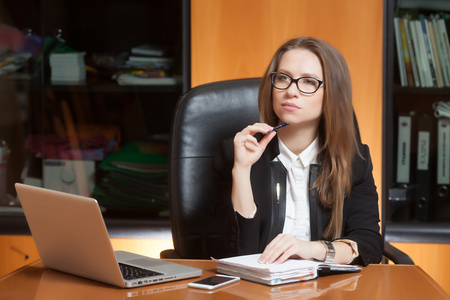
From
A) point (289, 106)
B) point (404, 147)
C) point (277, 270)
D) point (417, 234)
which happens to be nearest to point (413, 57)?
point (404, 147)

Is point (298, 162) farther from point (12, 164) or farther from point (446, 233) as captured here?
point (12, 164)

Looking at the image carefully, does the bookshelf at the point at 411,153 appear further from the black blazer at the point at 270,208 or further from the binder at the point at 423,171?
the black blazer at the point at 270,208

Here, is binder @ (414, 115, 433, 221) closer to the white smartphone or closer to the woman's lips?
the woman's lips

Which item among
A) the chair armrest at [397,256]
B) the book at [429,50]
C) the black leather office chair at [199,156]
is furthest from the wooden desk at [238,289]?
the book at [429,50]

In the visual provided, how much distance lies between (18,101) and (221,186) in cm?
128

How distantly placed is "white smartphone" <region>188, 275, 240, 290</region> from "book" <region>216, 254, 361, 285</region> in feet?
0.09

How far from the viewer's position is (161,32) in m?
2.45

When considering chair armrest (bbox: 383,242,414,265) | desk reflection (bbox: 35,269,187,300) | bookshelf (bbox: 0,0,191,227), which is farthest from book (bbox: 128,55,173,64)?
desk reflection (bbox: 35,269,187,300)

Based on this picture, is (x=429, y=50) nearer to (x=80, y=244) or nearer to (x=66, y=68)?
(x=66, y=68)

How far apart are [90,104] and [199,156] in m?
1.02

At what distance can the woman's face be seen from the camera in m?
1.49

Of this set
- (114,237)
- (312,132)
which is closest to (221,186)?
(312,132)

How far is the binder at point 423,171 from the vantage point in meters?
2.39

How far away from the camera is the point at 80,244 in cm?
110
